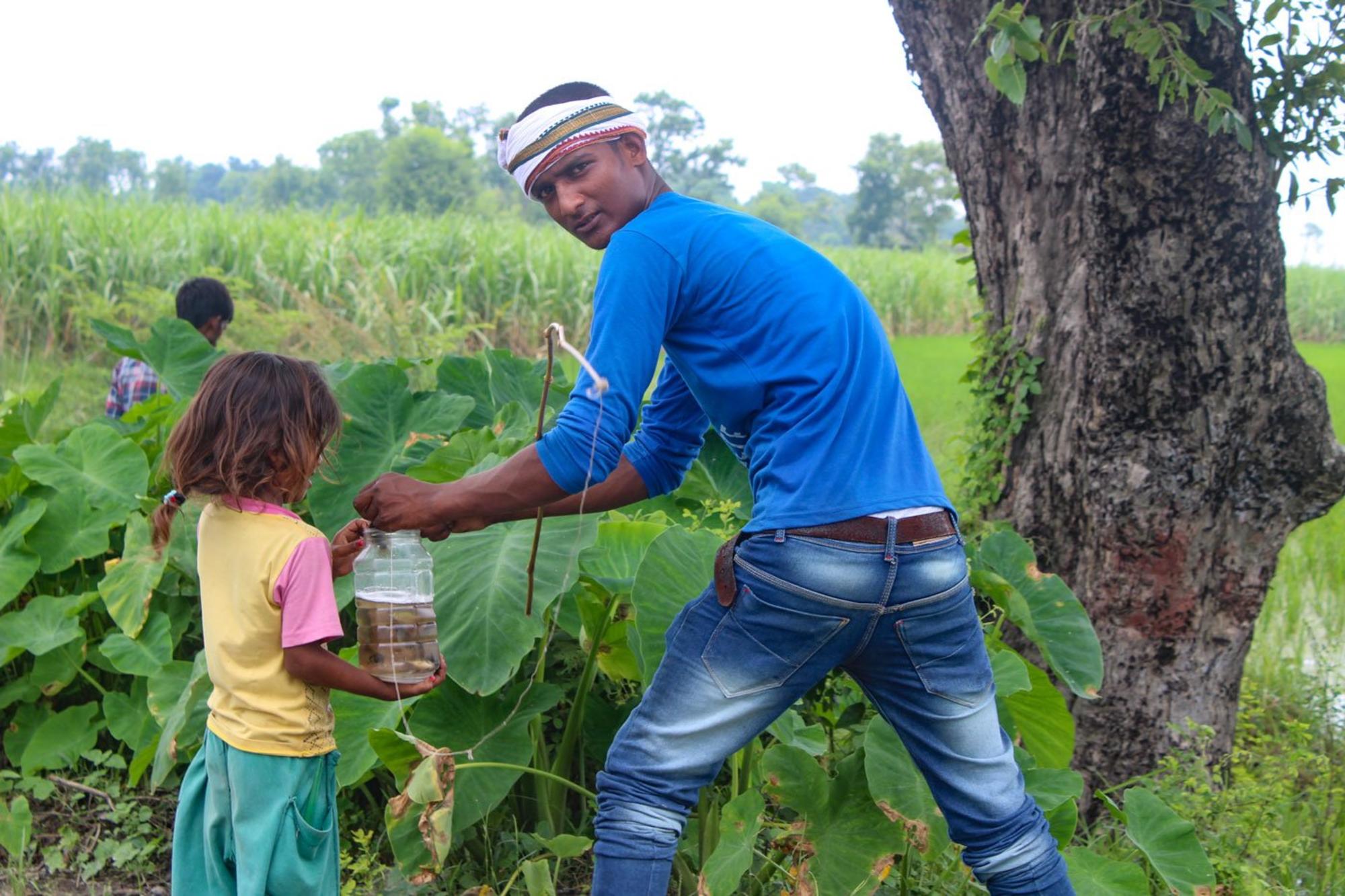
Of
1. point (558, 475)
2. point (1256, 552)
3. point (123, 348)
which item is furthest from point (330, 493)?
point (1256, 552)

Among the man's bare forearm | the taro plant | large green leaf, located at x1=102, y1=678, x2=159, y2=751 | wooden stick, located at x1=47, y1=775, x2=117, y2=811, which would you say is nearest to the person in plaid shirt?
the taro plant

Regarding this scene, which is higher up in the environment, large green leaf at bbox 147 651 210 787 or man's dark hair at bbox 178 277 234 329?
man's dark hair at bbox 178 277 234 329

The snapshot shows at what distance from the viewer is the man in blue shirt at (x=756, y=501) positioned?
6.29ft

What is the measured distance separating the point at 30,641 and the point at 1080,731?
2903mm

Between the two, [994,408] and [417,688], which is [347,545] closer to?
[417,688]

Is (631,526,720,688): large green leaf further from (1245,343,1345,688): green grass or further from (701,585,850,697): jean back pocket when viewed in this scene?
(1245,343,1345,688): green grass

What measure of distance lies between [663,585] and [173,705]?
4.67 feet

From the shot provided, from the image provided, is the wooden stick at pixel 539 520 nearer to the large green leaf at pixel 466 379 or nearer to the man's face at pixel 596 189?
the man's face at pixel 596 189

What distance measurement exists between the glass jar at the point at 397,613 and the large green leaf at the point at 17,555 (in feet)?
5.22

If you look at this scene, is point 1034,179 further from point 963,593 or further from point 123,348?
point 123,348

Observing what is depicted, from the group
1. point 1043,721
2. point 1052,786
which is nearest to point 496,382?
point 1043,721

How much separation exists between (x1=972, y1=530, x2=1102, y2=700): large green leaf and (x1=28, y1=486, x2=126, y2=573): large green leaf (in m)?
2.41

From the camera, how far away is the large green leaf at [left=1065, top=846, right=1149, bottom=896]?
246 centimetres

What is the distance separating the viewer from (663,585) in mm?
2443
